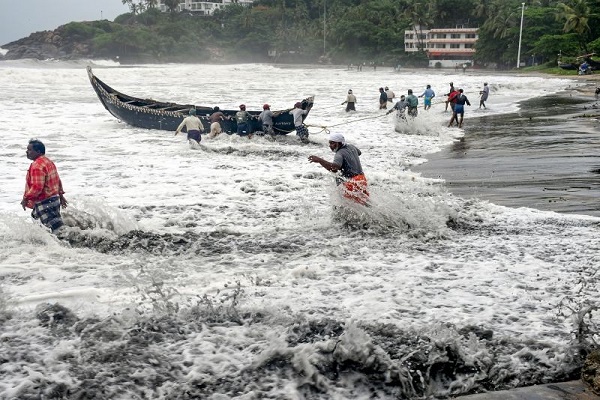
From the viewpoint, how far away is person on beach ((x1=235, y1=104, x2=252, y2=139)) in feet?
61.5

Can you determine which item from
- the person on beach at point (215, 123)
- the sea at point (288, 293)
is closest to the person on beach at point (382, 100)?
the person on beach at point (215, 123)

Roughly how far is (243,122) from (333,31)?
90.2 m

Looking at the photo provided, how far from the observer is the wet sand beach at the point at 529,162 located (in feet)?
33.2

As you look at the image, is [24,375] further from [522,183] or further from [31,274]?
[522,183]

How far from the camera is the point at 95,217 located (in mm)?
8734

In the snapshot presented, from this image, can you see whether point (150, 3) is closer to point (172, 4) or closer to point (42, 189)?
point (172, 4)

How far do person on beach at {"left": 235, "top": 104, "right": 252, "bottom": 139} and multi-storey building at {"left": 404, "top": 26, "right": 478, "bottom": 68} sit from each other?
236 feet

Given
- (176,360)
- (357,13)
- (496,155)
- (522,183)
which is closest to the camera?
(176,360)

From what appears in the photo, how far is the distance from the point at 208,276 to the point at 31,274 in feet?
7.06

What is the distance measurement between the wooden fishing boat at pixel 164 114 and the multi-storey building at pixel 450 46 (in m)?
70.5

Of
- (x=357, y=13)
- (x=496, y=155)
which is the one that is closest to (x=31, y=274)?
(x=496, y=155)

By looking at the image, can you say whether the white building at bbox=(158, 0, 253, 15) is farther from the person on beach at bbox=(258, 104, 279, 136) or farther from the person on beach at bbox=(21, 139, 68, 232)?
the person on beach at bbox=(21, 139, 68, 232)

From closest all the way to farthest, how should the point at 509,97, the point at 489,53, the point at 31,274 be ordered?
the point at 31,274 → the point at 509,97 → the point at 489,53

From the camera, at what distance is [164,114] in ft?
68.2
